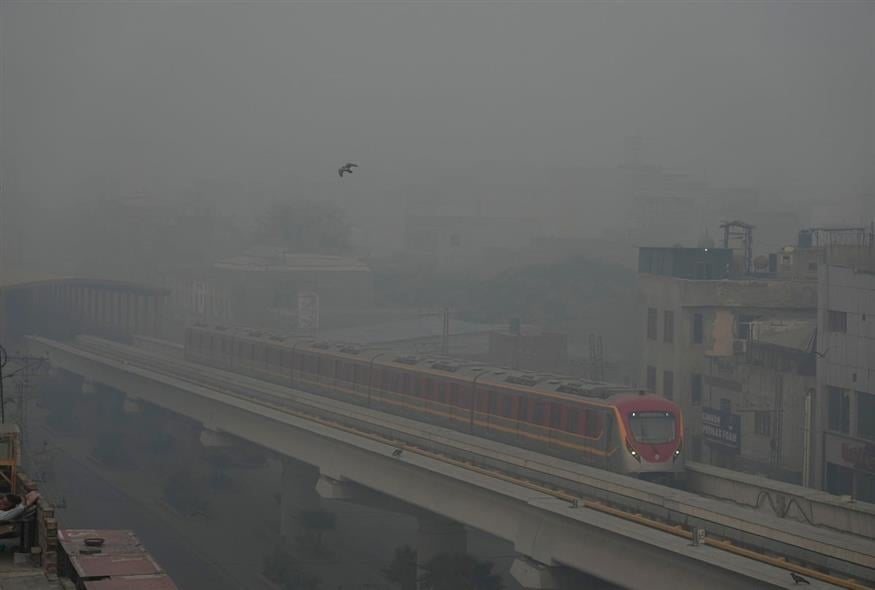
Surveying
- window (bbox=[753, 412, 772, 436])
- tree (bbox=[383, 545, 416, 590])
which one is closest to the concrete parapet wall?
tree (bbox=[383, 545, 416, 590])

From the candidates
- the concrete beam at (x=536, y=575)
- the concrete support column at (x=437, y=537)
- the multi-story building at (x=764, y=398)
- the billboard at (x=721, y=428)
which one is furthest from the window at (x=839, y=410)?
the concrete beam at (x=536, y=575)

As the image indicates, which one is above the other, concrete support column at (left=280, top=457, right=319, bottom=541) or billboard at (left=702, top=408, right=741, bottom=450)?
billboard at (left=702, top=408, right=741, bottom=450)

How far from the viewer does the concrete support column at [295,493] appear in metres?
32.9

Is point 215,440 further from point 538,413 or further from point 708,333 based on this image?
point 708,333

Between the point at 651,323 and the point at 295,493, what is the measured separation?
1296 cm

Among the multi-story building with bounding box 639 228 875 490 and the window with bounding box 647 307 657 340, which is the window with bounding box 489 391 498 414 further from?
the window with bounding box 647 307 657 340

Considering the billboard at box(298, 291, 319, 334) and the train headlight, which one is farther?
the billboard at box(298, 291, 319, 334)

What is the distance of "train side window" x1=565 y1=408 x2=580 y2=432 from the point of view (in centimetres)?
2391

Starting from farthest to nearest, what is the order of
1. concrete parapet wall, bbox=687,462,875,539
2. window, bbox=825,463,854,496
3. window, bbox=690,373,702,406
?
window, bbox=690,373,702,406
window, bbox=825,463,854,496
concrete parapet wall, bbox=687,462,875,539

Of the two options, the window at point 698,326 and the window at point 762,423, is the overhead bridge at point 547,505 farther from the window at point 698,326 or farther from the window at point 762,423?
the window at point 698,326

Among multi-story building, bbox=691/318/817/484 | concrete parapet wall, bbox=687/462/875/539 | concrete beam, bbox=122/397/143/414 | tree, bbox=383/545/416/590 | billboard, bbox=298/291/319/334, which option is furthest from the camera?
billboard, bbox=298/291/319/334

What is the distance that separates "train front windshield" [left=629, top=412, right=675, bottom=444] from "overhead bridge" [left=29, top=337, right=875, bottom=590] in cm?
113

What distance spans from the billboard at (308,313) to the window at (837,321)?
34086 mm

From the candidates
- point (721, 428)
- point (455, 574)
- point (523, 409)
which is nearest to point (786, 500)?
point (523, 409)
